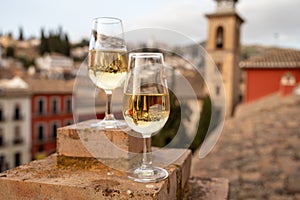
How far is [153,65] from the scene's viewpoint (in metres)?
0.96

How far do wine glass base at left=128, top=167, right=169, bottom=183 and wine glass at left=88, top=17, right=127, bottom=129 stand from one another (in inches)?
8.8

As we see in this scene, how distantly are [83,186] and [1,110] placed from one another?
17954 millimetres

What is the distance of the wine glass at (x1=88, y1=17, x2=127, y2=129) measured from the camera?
1110mm

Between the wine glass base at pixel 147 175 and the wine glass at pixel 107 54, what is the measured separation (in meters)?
0.22

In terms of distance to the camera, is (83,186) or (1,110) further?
(1,110)

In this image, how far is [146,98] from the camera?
2.95 feet

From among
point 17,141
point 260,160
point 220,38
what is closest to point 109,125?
point 260,160

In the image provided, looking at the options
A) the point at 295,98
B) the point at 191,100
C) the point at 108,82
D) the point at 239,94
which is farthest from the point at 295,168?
the point at 239,94

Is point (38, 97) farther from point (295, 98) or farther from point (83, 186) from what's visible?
point (83, 186)

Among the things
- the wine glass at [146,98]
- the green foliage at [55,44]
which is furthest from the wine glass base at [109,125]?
the green foliage at [55,44]

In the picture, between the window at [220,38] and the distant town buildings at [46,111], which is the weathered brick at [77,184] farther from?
the window at [220,38]

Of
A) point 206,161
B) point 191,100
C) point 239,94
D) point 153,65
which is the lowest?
point 239,94

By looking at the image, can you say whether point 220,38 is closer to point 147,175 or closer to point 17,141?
point 17,141

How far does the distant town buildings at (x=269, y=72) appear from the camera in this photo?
11995 mm
